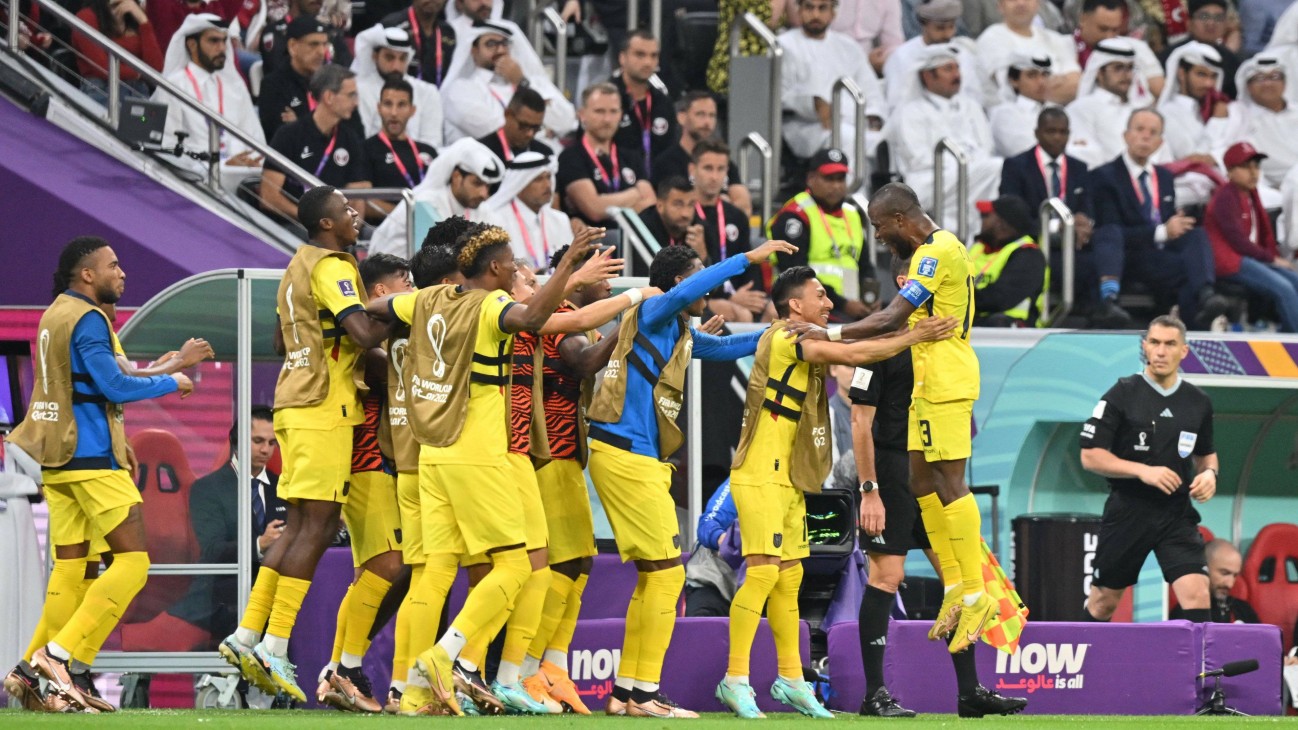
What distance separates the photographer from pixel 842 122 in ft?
56.9

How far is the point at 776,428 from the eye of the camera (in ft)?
33.8

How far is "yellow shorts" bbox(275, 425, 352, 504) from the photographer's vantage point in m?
9.98

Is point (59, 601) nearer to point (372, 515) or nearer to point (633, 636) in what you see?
point (372, 515)

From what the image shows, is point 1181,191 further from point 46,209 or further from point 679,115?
point 46,209

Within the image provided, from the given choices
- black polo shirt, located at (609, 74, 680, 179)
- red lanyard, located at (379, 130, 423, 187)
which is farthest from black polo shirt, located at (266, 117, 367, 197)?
black polo shirt, located at (609, 74, 680, 179)

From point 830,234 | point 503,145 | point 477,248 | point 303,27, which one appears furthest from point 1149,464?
point 303,27

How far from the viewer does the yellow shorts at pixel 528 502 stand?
9.52m

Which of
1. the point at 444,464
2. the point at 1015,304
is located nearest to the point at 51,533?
the point at 444,464

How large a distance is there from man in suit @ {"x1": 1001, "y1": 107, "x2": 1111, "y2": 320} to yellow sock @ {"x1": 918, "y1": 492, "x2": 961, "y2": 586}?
269 inches

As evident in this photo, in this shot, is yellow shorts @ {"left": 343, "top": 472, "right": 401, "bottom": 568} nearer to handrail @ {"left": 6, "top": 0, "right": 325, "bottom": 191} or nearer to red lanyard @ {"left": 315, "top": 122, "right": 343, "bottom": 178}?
handrail @ {"left": 6, "top": 0, "right": 325, "bottom": 191}

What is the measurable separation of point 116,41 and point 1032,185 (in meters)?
7.20

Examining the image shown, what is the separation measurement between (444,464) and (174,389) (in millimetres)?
1646

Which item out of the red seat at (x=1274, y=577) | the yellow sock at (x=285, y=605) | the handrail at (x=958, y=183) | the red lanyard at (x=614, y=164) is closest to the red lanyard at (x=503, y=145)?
the red lanyard at (x=614, y=164)

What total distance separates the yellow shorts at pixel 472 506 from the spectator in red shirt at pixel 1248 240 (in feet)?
30.3
